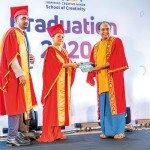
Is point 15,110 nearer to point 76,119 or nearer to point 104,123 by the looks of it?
point 104,123

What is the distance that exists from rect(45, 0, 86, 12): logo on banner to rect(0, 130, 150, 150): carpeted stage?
2.03 meters

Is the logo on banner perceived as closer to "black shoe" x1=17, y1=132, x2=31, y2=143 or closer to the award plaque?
the award plaque

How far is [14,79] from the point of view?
424 centimetres

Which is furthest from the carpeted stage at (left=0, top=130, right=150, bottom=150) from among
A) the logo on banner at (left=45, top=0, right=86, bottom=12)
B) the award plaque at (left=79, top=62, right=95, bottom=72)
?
the logo on banner at (left=45, top=0, right=86, bottom=12)

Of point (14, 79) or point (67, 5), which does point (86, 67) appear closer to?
point (14, 79)

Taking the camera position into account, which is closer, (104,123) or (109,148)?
(109,148)

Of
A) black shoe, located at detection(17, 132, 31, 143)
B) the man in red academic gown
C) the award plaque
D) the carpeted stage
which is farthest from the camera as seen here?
the award plaque

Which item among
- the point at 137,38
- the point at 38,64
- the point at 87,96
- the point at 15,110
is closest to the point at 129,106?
the point at 87,96

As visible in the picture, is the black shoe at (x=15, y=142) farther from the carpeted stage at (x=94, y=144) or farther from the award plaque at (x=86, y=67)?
the award plaque at (x=86, y=67)

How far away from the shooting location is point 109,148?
3.94m

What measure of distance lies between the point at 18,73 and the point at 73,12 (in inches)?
80.4

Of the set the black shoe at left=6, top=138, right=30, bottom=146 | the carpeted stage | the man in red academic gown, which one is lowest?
the carpeted stage

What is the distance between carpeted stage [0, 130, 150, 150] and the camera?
402 cm

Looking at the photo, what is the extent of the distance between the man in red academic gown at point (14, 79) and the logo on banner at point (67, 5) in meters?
1.34
